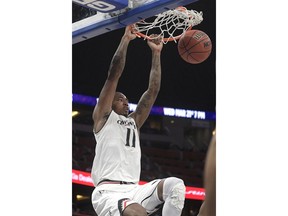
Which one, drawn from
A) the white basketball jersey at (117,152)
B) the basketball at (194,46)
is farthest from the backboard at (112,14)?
the white basketball jersey at (117,152)

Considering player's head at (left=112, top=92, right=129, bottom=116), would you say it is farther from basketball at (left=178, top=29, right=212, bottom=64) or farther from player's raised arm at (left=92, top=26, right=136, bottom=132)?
basketball at (left=178, top=29, right=212, bottom=64)

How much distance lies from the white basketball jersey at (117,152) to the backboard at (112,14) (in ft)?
2.05

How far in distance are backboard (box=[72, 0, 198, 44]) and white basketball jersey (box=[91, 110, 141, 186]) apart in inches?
24.6

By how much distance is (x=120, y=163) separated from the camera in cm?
458

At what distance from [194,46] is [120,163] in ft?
3.14

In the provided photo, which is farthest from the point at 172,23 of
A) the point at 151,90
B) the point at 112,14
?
the point at 151,90

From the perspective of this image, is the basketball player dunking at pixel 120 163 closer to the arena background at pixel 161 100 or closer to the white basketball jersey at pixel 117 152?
the white basketball jersey at pixel 117 152

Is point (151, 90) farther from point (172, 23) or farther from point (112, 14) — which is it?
point (112, 14)

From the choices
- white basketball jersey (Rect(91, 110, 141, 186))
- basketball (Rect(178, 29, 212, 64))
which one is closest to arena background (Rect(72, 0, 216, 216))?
basketball (Rect(178, 29, 212, 64))

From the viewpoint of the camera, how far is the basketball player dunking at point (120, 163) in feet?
14.3
